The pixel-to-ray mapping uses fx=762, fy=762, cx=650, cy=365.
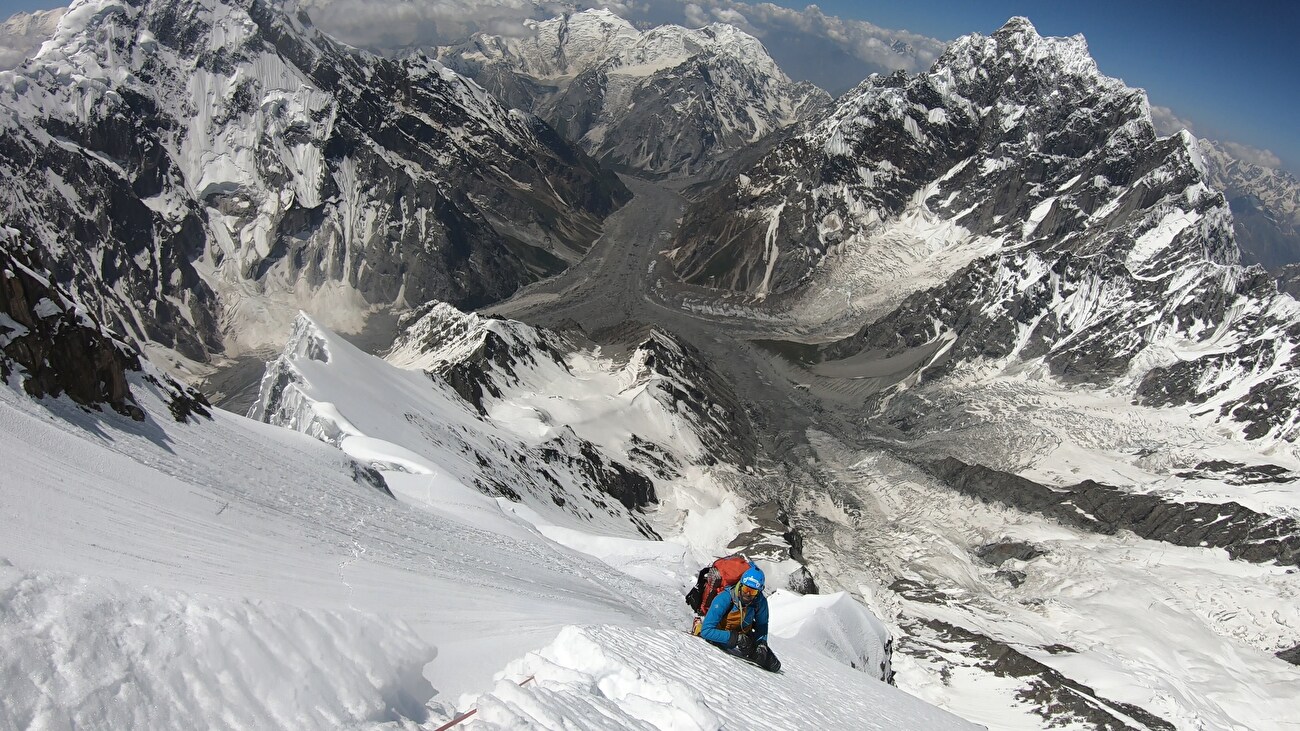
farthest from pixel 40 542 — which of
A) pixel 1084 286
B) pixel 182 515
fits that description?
pixel 1084 286

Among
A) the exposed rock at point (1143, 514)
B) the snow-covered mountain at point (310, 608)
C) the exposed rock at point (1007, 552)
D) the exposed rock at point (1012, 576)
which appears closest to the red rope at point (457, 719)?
the snow-covered mountain at point (310, 608)

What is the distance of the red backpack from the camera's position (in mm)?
23047

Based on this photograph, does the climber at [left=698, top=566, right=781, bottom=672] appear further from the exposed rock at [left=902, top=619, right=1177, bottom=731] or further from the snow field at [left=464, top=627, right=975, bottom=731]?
the exposed rock at [left=902, top=619, right=1177, bottom=731]

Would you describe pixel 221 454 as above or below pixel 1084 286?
below

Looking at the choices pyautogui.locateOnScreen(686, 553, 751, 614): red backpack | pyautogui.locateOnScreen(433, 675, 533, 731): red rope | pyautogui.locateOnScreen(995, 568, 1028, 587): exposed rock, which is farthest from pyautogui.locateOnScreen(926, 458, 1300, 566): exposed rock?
pyautogui.locateOnScreen(433, 675, 533, 731): red rope

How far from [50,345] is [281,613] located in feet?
48.1

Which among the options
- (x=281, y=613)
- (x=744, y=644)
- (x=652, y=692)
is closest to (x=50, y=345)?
(x=281, y=613)

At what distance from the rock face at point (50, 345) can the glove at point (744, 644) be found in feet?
64.7

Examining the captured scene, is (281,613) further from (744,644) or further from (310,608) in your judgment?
(744,644)

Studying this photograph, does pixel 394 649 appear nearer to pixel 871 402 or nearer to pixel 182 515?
pixel 182 515

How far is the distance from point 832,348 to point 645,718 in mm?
183783

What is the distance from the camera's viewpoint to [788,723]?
1877 centimetres

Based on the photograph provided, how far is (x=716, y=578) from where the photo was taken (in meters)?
24.3

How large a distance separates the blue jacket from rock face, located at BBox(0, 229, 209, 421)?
1880 cm
